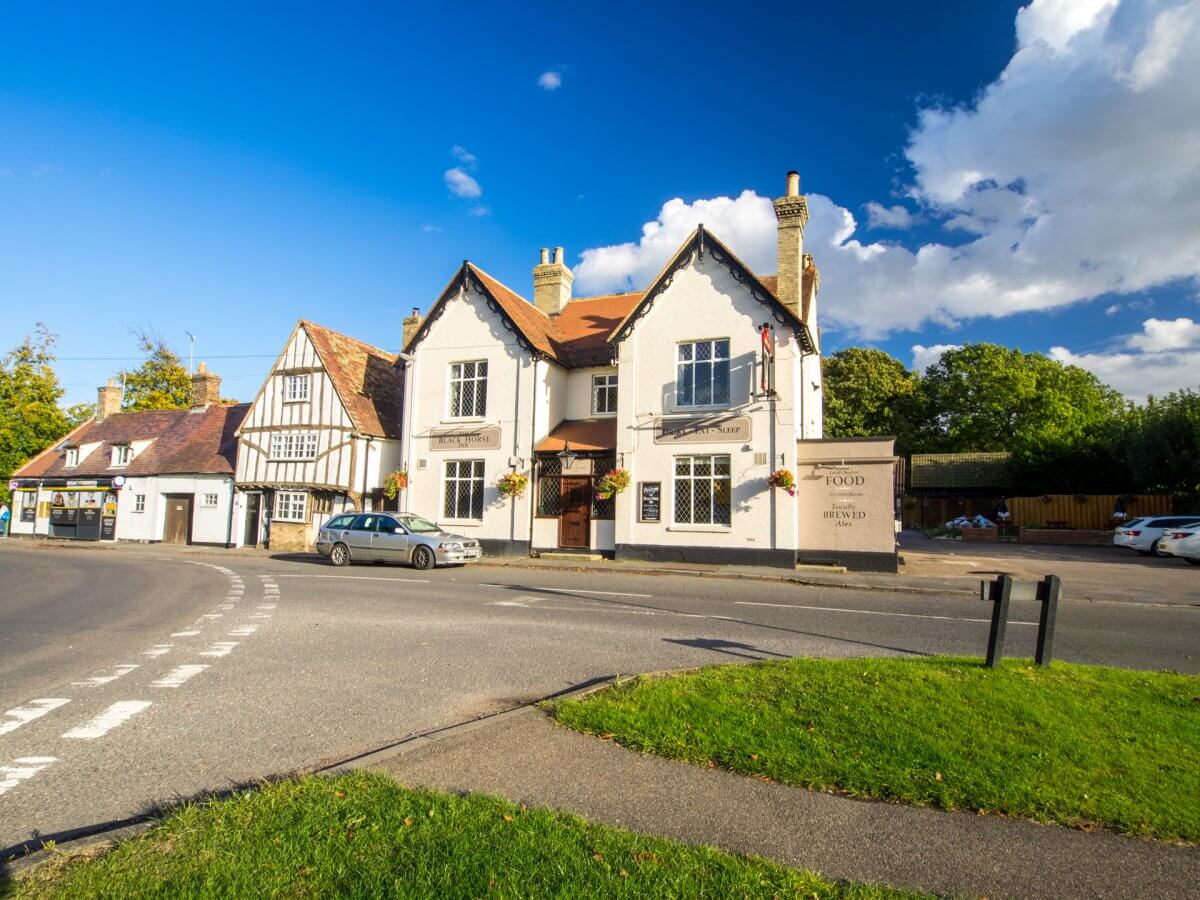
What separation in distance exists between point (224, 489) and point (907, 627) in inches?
1154

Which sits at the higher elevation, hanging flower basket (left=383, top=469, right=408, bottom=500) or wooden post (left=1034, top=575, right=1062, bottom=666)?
hanging flower basket (left=383, top=469, right=408, bottom=500)

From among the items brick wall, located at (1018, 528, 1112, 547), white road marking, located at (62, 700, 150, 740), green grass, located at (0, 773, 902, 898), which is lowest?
white road marking, located at (62, 700, 150, 740)

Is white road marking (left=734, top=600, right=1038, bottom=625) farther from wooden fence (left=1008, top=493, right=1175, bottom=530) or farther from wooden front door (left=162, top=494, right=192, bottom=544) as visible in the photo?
wooden fence (left=1008, top=493, right=1175, bottom=530)

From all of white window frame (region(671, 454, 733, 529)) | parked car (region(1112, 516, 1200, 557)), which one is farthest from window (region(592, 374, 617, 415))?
parked car (region(1112, 516, 1200, 557))

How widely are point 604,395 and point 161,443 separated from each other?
79.6 ft

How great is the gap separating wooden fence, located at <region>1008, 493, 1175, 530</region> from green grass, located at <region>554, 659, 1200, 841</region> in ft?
122

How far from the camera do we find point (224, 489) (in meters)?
31.3

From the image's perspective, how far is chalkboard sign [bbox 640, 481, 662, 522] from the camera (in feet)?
73.0

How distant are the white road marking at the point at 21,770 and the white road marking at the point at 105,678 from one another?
229 cm

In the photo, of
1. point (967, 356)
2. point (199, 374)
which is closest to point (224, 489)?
point (199, 374)

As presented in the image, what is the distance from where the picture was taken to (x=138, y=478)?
34.0 m

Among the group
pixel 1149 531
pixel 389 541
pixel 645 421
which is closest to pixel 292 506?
pixel 389 541

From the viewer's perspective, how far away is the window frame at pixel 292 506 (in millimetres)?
28750

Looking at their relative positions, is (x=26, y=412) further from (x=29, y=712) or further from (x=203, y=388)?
(x=29, y=712)
